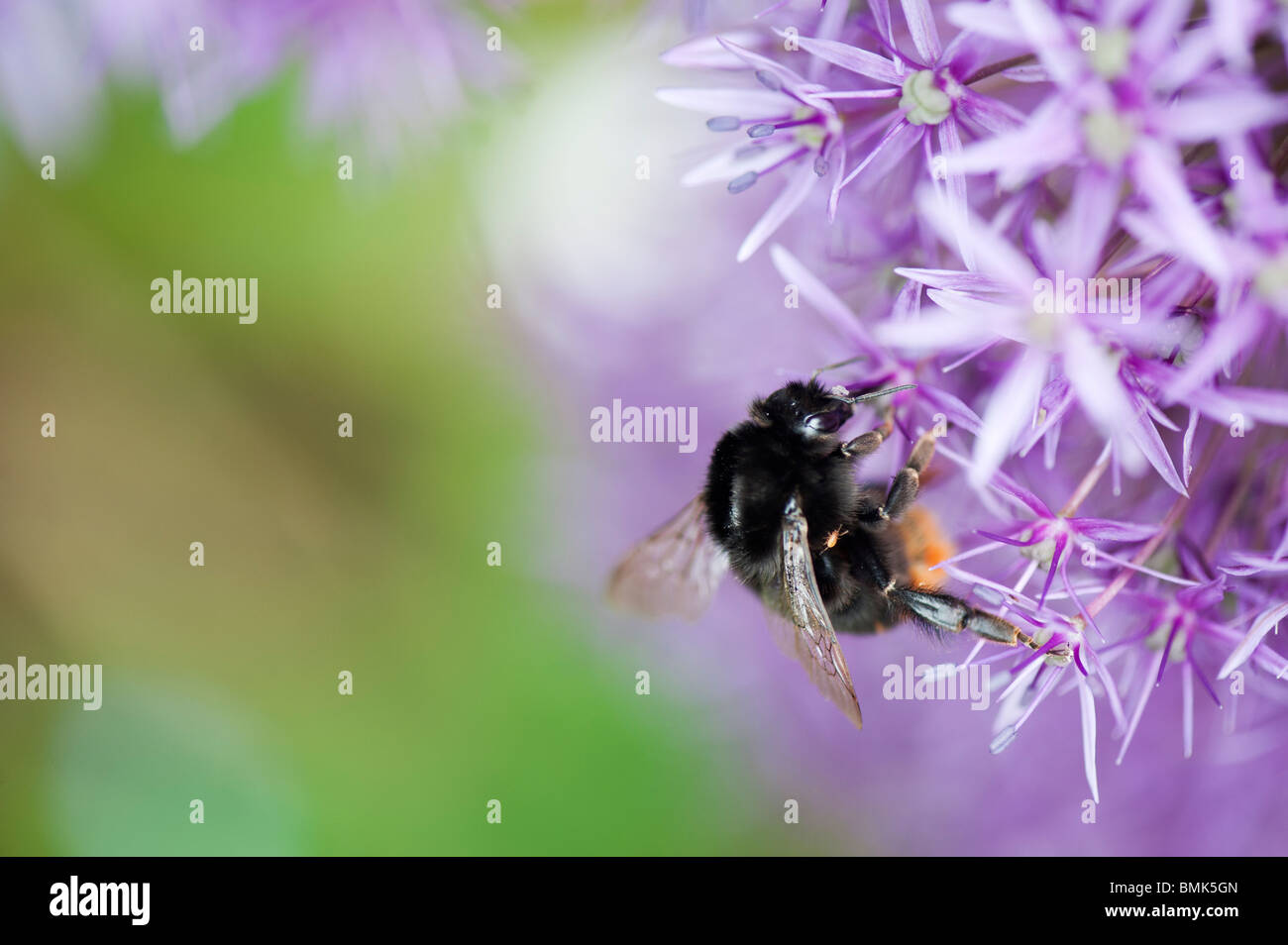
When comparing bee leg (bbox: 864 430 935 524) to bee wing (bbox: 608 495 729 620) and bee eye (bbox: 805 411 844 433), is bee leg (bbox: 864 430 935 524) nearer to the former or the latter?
bee eye (bbox: 805 411 844 433)

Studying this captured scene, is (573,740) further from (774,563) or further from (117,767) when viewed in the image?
(774,563)

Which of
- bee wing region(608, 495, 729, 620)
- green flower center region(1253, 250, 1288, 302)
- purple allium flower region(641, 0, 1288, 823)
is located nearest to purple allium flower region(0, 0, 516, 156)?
purple allium flower region(641, 0, 1288, 823)

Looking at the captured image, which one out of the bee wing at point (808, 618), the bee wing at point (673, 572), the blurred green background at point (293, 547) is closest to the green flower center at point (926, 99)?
the bee wing at point (808, 618)

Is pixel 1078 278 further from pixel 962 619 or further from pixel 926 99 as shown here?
pixel 962 619

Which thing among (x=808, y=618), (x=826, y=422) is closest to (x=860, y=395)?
(x=826, y=422)

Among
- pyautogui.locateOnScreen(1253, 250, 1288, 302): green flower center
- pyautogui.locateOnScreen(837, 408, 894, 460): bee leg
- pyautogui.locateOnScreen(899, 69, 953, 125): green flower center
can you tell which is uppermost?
pyautogui.locateOnScreen(899, 69, 953, 125): green flower center
